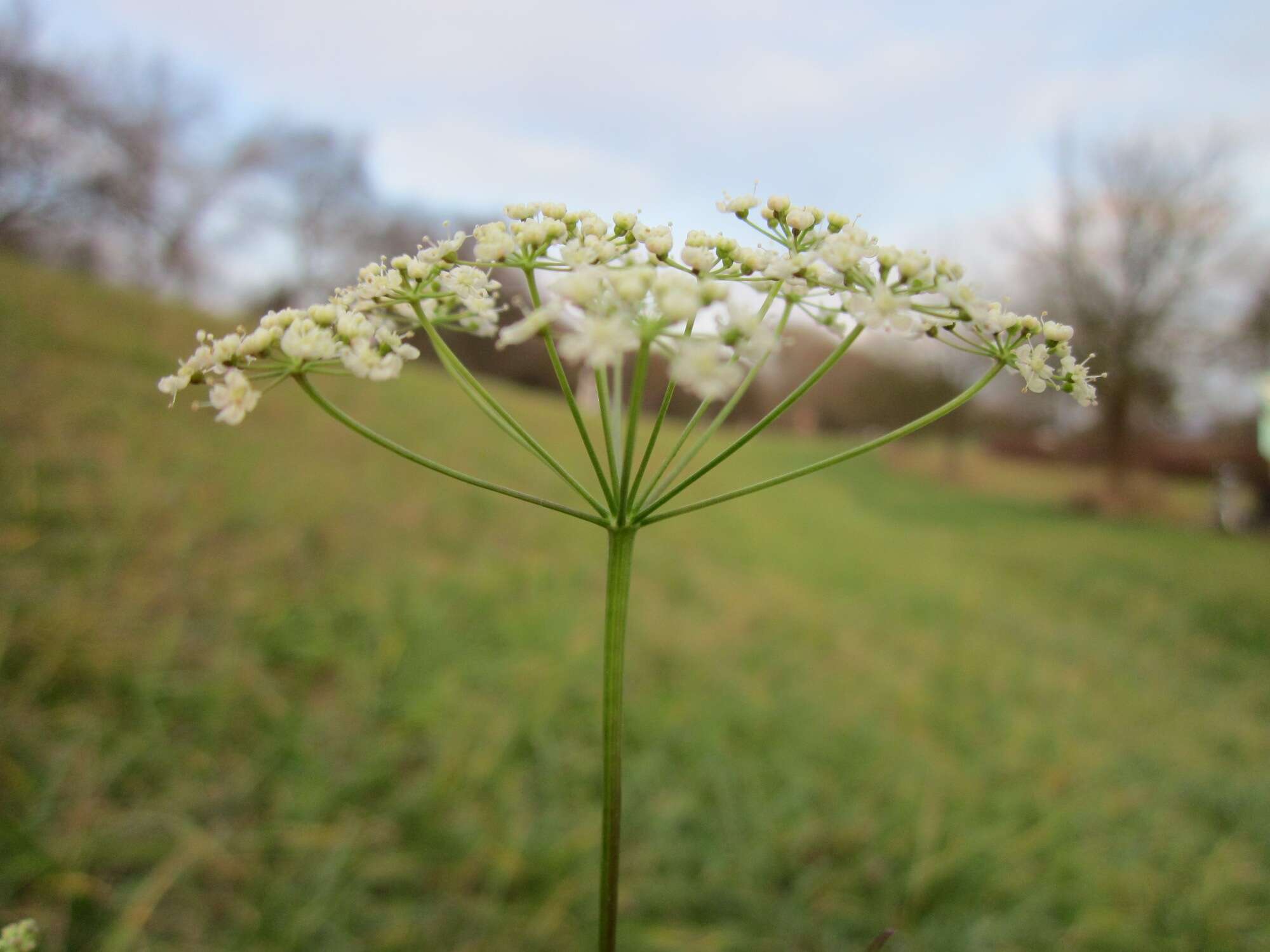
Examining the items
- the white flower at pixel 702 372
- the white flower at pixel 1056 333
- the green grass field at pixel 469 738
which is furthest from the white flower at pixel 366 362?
the green grass field at pixel 469 738

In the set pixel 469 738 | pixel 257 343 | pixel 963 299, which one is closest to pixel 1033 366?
pixel 963 299

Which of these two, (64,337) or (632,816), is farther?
(64,337)

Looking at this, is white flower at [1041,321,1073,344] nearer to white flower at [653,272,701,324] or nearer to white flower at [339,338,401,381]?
white flower at [653,272,701,324]

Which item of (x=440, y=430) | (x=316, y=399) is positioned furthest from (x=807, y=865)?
(x=440, y=430)

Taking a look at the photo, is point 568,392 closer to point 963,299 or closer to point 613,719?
point 613,719

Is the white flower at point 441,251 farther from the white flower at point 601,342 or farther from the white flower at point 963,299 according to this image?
the white flower at point 963,299

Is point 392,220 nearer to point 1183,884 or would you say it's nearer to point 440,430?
point 440,430
